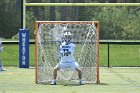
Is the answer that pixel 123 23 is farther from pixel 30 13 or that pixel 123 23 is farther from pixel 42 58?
pixel 42 58

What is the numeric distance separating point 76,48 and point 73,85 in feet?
6.31

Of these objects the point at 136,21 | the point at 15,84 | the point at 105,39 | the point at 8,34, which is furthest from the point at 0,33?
the point at 15,84

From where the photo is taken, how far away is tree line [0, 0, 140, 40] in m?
23.0

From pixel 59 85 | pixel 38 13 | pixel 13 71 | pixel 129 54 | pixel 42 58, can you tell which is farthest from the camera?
pixel 129 54

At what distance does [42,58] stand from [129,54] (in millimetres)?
11036

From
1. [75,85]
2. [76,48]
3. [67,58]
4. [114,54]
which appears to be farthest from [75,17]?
[75,85]

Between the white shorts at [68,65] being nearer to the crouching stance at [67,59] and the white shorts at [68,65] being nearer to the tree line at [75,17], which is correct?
the crouching stance at [67,59]

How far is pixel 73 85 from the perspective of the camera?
15.5 m

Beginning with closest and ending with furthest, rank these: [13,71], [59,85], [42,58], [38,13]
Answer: [59,85]
[42,58]
[13,71]
[38,13]

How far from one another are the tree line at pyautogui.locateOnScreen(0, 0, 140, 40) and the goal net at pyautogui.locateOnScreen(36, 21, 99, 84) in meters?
5.58

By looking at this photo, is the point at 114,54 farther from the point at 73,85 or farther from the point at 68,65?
the point at 73,85

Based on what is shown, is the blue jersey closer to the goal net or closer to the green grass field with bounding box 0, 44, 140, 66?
the goal net

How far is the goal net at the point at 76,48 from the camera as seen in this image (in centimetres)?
1633

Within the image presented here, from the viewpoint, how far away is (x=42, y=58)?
17.0m
